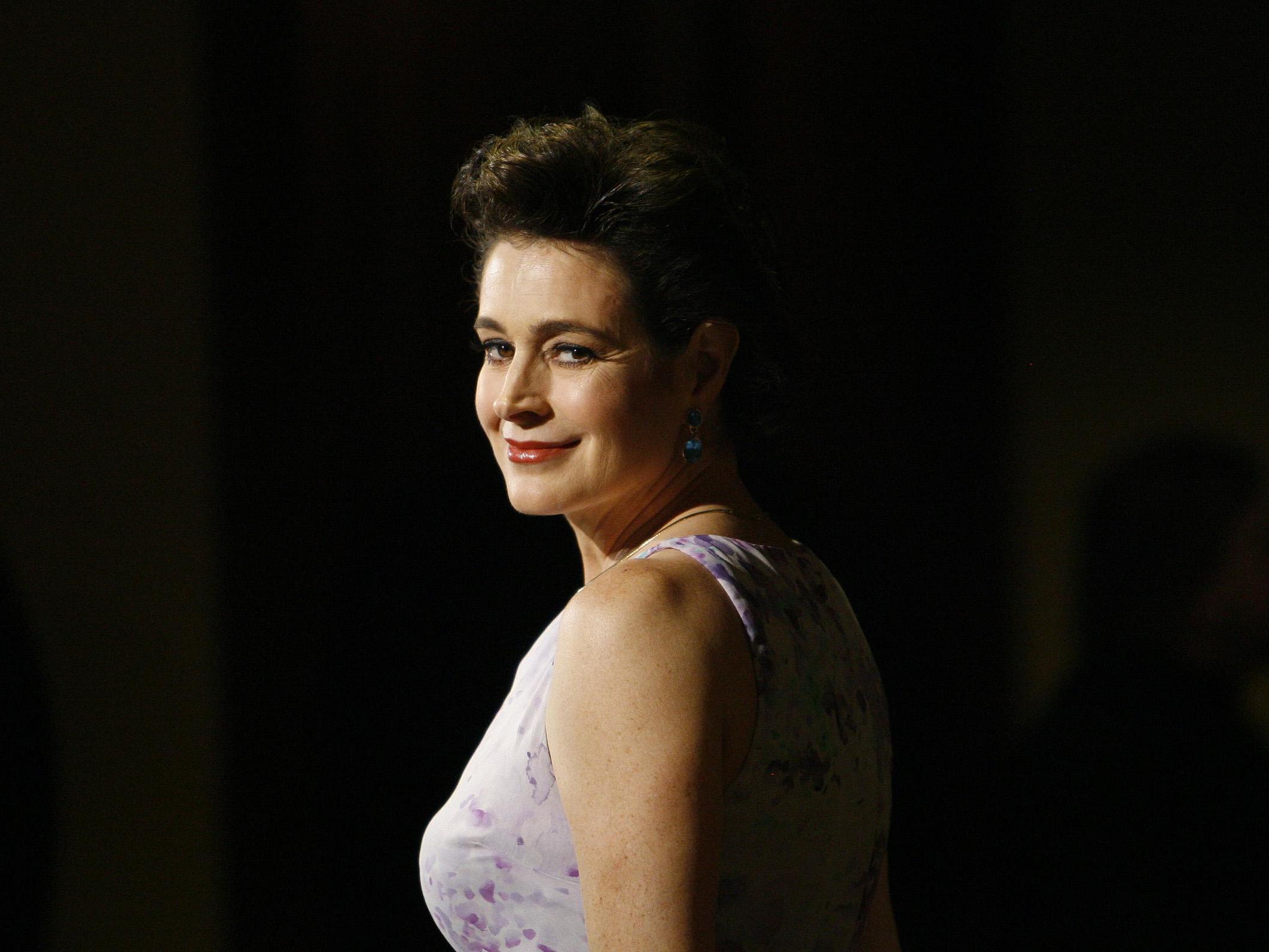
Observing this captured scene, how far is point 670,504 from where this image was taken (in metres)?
1.20

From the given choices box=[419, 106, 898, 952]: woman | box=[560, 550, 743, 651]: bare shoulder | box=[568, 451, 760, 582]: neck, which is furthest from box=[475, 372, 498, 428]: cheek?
box=[560, 550, 743, 651]: bare shoulder

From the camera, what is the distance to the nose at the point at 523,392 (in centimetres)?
116

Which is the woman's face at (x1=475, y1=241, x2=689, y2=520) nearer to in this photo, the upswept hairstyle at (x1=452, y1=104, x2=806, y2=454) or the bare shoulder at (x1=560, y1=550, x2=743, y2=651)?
the upswept hairstyle at (x1=452, y1=104, x2=806, y2=454)

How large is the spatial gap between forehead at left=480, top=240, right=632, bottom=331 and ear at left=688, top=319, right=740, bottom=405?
0.08 meters

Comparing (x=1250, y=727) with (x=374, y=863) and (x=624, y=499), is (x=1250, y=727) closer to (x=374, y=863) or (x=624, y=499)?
(x=624, y=499)

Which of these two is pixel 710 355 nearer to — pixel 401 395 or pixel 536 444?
pixel 536 444

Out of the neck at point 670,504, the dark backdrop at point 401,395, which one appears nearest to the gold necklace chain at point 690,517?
the neck at point 670,504

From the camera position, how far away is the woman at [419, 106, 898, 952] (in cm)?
94

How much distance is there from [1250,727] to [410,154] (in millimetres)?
1377

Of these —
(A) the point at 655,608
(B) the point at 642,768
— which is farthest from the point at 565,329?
(B) the point at 642,768

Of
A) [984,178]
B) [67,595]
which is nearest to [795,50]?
[984,178]

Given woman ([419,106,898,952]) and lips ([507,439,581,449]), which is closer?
woman ([419,106,898,952])

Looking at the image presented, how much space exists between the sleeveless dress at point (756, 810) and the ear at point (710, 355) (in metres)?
0.16

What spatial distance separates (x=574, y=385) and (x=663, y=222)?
16cm
